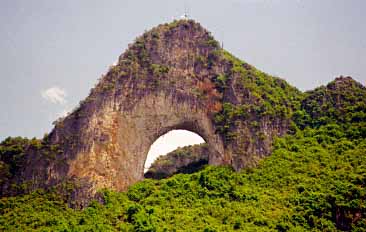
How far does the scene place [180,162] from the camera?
3406 cm

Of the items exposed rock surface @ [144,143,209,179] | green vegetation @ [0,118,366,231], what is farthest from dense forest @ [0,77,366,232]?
exposed rock surface @ [144,143,209,179]

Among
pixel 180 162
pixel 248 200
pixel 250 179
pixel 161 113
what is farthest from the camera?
pixel 180 162

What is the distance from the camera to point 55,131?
96.7ft

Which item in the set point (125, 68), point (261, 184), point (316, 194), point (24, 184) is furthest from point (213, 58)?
point (24, 184)

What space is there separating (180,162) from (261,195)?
888 centimetres

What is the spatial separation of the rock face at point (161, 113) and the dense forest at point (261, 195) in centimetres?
102

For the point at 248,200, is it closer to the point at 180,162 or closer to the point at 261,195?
the point at 261,195

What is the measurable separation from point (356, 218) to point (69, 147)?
15494 mm

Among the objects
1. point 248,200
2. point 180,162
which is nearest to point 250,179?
point 248,200

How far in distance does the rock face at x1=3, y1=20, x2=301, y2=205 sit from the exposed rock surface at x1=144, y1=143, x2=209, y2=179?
111 inches

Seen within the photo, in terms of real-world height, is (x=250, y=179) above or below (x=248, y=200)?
above

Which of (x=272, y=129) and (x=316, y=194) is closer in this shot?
(x=316, y=194)

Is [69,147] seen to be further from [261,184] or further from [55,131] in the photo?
[261,184]

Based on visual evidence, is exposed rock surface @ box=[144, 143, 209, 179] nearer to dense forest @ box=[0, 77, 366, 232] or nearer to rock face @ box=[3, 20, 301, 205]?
rock face @ box=[3, 20, 301, 205]
